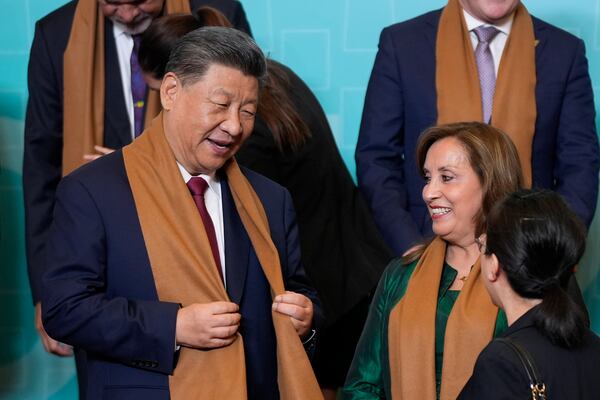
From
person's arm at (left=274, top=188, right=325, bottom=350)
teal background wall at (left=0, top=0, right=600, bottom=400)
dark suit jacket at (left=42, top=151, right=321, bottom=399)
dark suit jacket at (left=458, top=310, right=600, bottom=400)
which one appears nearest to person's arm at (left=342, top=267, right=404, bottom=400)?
person's arm at (left=274, top=188, right=325, bottom=350)

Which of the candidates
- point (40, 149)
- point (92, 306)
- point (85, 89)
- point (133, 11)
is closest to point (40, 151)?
point (40, 149)

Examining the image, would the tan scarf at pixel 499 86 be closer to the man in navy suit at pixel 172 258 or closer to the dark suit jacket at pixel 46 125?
the dark suit jacket at pixel 46 125

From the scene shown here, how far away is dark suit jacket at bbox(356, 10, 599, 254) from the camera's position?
3.49 m

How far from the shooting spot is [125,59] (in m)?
3.66

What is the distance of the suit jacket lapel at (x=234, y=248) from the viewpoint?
260 cm

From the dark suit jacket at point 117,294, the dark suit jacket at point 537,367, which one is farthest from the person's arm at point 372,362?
the dark suit jacket at point 537,367

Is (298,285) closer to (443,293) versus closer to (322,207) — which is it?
(443,293)

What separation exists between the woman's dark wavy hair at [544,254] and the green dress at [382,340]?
16.4 inches

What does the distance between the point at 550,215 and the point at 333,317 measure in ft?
4.41

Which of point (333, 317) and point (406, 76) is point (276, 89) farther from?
point (333, 317)

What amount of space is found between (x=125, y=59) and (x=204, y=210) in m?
1.14

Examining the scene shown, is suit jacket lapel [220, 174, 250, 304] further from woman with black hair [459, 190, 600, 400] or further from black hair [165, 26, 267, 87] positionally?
woman with black hair [459, 190, 600, 400]

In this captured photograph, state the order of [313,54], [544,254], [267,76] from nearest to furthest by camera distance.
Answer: [544,254], [267,76], [313,54]

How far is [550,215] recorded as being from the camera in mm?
2354
